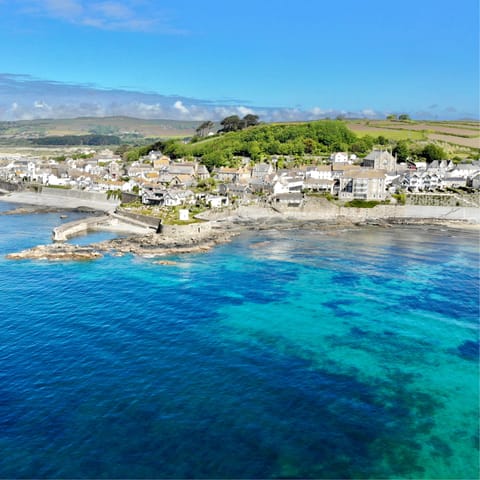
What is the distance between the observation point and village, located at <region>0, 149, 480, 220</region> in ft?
238

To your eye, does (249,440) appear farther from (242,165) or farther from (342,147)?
(342,147)

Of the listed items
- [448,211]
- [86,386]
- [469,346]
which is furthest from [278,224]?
[86,386]

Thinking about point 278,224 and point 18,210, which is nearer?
point 278,224

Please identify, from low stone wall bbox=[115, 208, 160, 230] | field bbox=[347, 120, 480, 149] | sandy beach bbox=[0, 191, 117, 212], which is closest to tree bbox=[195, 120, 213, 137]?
field bbox=[347, 120, 480, 149]

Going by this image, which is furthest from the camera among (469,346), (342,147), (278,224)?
(342,147)

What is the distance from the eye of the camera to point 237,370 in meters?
24.6

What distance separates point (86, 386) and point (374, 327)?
57.8ft

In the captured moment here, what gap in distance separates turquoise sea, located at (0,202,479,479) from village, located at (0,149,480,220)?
23.0m

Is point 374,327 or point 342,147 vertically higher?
point 342,147

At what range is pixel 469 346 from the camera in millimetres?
28344

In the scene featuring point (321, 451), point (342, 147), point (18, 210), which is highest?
point (342, 147)

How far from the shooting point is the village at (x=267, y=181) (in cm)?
7250

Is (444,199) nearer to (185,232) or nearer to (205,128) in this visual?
(185,232)

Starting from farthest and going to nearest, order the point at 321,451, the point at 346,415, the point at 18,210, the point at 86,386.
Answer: the point at 18,210 < the point at 86,386 < the point at 346,415 < the point at 321,451
